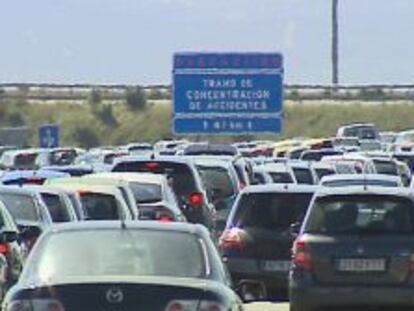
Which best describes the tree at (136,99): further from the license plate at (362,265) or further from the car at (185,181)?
the license plate at (362,265)

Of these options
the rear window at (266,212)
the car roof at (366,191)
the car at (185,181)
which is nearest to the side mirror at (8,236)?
the car roof at (366,191)

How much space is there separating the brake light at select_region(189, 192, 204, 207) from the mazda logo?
17.4m

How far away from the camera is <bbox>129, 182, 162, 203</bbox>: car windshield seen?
2633 cm

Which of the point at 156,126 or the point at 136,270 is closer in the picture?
the point at 136,270

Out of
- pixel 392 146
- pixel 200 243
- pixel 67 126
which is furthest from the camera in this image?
pixel 67 126

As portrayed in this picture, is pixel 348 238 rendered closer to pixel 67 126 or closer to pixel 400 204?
pixel 400 204

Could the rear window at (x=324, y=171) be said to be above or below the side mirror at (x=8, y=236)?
below

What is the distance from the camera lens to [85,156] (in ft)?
164

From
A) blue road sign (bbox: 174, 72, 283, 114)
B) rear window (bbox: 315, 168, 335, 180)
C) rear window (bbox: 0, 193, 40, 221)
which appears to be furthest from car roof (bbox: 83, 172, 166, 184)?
blue road sign (bbox: 174, 72, 283, 114)

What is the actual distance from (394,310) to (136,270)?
6.02m

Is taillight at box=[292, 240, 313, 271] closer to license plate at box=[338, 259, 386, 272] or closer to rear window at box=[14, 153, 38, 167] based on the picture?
license plate at box=[338, 259, 386, 272]

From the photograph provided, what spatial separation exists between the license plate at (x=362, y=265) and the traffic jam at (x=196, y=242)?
10 millimetres

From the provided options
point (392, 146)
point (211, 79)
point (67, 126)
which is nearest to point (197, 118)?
point (211, 79)

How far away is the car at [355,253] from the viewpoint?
17.5 meters
